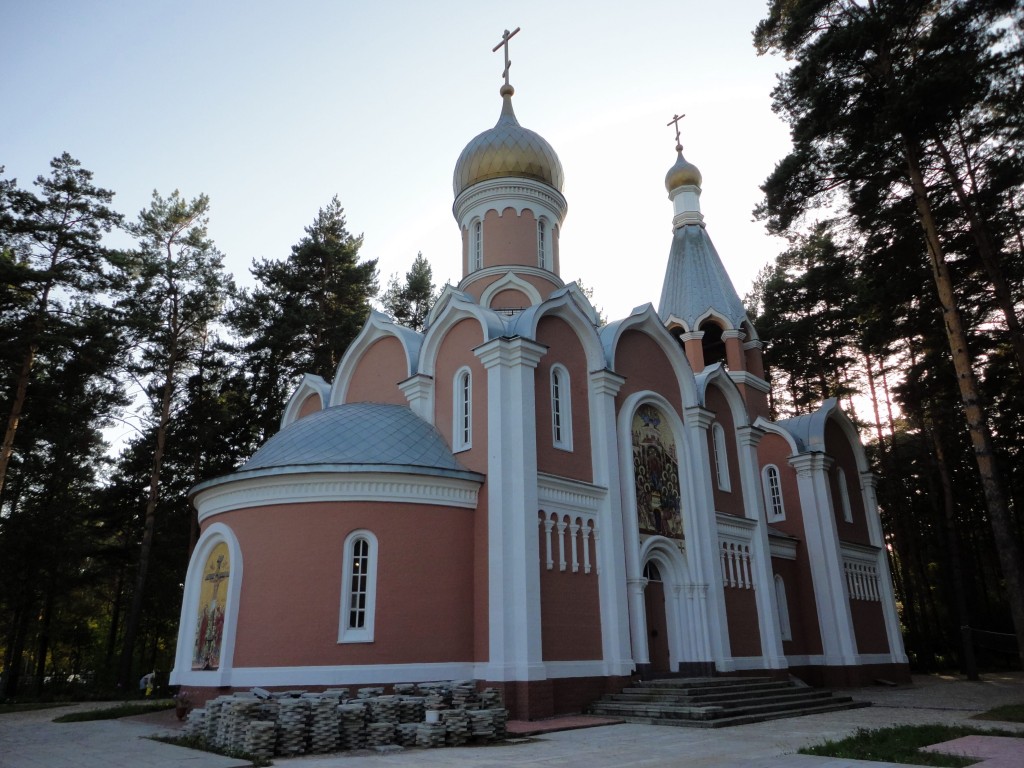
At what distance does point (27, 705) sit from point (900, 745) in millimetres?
15965

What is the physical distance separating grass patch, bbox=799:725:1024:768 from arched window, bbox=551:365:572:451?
5852 mm

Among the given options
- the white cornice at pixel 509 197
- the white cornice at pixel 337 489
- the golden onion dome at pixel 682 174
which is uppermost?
the golden onion dome at pixel 682 174

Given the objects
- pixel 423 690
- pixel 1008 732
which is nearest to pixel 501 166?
pixel 423 690

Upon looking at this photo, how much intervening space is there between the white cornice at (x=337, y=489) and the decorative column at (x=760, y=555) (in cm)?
759

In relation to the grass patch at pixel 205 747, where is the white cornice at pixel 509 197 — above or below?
above

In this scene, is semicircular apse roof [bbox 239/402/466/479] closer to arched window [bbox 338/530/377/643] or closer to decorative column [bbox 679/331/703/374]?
arched window [bbox 338/530/377/643]

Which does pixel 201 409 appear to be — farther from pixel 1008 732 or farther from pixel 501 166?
pixel 1008 732

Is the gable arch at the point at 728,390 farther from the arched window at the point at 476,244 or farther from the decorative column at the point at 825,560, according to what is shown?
the arched window at the point at 476,244

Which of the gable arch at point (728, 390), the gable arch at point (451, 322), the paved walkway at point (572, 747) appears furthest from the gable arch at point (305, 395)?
the gable arch at point (728, 390)

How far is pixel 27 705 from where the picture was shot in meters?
14.6

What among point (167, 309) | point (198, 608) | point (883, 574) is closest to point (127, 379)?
point (167, 309)

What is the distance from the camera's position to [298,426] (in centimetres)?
1204

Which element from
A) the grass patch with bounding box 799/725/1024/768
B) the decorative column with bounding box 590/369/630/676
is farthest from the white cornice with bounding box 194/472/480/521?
the grass patch with bounding box 799/725/1024/768

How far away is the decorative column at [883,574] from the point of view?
1836 cm
